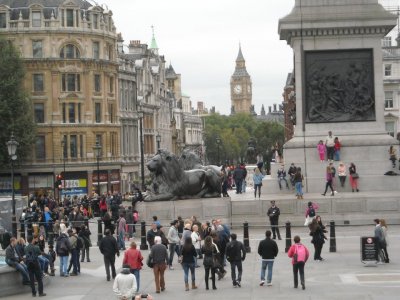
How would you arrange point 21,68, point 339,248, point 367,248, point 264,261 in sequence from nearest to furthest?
1. point 264,261
2. point 367,248
3. point 339,248
4. point 21,68

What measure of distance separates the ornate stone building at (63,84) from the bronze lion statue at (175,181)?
158 feet

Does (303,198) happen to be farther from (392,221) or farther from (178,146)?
(178,146)

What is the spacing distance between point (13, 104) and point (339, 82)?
41048 mm

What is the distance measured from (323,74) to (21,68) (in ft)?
140

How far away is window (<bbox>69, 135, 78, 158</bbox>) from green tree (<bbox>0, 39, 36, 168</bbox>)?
7368 mm

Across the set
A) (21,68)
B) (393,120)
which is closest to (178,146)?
(393,120)

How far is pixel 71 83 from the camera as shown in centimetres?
8838

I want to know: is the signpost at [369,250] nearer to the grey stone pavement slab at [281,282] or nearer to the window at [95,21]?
the grey stone pavement slab at [281,282]

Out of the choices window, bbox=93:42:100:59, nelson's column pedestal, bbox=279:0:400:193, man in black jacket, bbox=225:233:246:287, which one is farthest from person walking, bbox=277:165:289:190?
window, bbox=93:42:100:59

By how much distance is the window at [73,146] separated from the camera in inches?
3479

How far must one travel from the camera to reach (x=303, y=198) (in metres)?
38.0

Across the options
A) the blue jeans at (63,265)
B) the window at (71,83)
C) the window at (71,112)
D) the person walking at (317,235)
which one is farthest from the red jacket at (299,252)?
the window at (71,112)

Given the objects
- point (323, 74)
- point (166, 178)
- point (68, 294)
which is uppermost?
point (323, 74)

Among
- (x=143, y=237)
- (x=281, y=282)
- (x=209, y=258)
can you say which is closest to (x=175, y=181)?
(x=143, y=237)
